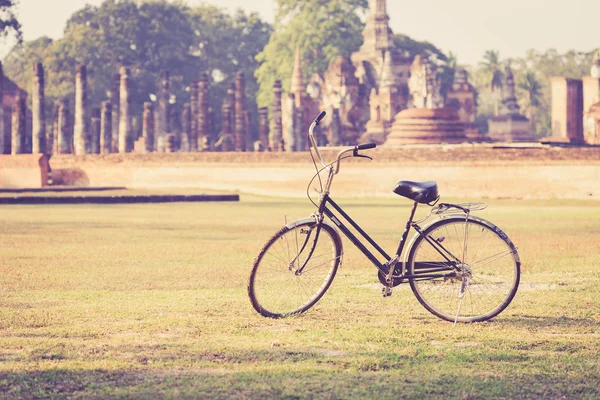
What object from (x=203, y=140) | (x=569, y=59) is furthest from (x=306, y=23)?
(x=569, y=59)

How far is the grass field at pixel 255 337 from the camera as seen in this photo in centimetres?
474

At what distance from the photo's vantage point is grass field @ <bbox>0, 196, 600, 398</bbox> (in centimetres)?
474

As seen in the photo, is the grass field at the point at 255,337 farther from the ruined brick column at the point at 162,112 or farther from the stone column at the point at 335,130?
the stone column at the point at 335,130

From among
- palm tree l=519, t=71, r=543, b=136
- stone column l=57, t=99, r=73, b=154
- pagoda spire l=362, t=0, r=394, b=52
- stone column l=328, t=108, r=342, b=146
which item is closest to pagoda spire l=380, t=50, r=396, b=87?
stone column l=328, t=108, r=342, b=146

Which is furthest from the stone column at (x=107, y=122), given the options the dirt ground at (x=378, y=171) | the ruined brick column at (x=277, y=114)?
the dirt ground at (x=378, y=171)

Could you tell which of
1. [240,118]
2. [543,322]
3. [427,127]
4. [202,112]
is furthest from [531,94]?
[543,322]

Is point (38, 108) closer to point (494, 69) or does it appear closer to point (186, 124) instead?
point (186, 124)

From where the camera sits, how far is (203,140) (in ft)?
157

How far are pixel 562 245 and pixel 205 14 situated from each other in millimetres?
66672

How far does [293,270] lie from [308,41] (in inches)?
2251

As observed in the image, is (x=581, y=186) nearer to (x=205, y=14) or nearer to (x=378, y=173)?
(x=378, y=173)

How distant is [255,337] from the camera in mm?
5859

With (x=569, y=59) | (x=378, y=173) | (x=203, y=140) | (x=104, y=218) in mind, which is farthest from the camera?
(x=569, y=59)

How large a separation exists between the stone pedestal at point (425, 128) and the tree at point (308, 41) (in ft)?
80.4
